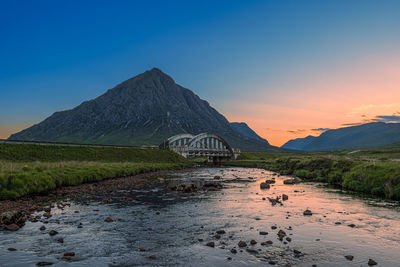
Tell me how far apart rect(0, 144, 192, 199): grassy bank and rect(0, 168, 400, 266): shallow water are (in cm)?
767

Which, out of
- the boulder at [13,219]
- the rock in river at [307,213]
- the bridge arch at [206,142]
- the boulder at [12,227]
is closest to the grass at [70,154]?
the bridge arch at [206,142]

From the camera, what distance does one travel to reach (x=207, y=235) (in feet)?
48.5

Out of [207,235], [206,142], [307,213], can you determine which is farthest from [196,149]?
[207,235]

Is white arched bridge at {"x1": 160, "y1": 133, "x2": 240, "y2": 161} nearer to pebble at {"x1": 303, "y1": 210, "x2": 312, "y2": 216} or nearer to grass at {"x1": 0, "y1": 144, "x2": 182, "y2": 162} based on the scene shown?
grass at {"x1": 0, "y1": 144, "x2": 182, "y2": 162}

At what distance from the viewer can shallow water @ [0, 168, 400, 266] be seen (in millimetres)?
11555

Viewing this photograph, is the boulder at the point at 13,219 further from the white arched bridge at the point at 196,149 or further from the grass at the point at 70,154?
the white arched bridge at the point at 196,149

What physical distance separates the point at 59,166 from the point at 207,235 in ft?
103

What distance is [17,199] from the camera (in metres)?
23.1

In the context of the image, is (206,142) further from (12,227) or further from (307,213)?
(12,227)

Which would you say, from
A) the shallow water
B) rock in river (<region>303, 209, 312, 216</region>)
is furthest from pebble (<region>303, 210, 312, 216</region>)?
the shallow water

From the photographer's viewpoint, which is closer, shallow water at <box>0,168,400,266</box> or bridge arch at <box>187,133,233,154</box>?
shallow water at <box>0,168,400,266</box>

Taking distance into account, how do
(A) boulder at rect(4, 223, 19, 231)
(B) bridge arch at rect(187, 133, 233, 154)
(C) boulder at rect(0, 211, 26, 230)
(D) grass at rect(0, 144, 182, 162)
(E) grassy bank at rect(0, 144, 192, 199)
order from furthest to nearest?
(B) bridge arch at rect(187, 133, 233, 154) < (D) grass at rect(0, 144, 182, 162) < (E) grassy bank at rect(0, 144, 192, 199) < (C) boulder at rect(0, 211, 26, 230) < (A) boulder at rect(4, 223, 19, 231)

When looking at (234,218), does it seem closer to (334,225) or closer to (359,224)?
(334,225)

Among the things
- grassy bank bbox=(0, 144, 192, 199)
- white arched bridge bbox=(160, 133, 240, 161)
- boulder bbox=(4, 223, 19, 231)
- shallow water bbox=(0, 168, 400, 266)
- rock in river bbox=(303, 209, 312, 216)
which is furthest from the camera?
white arched bridge bbox=(160, 133, 240, 161)
